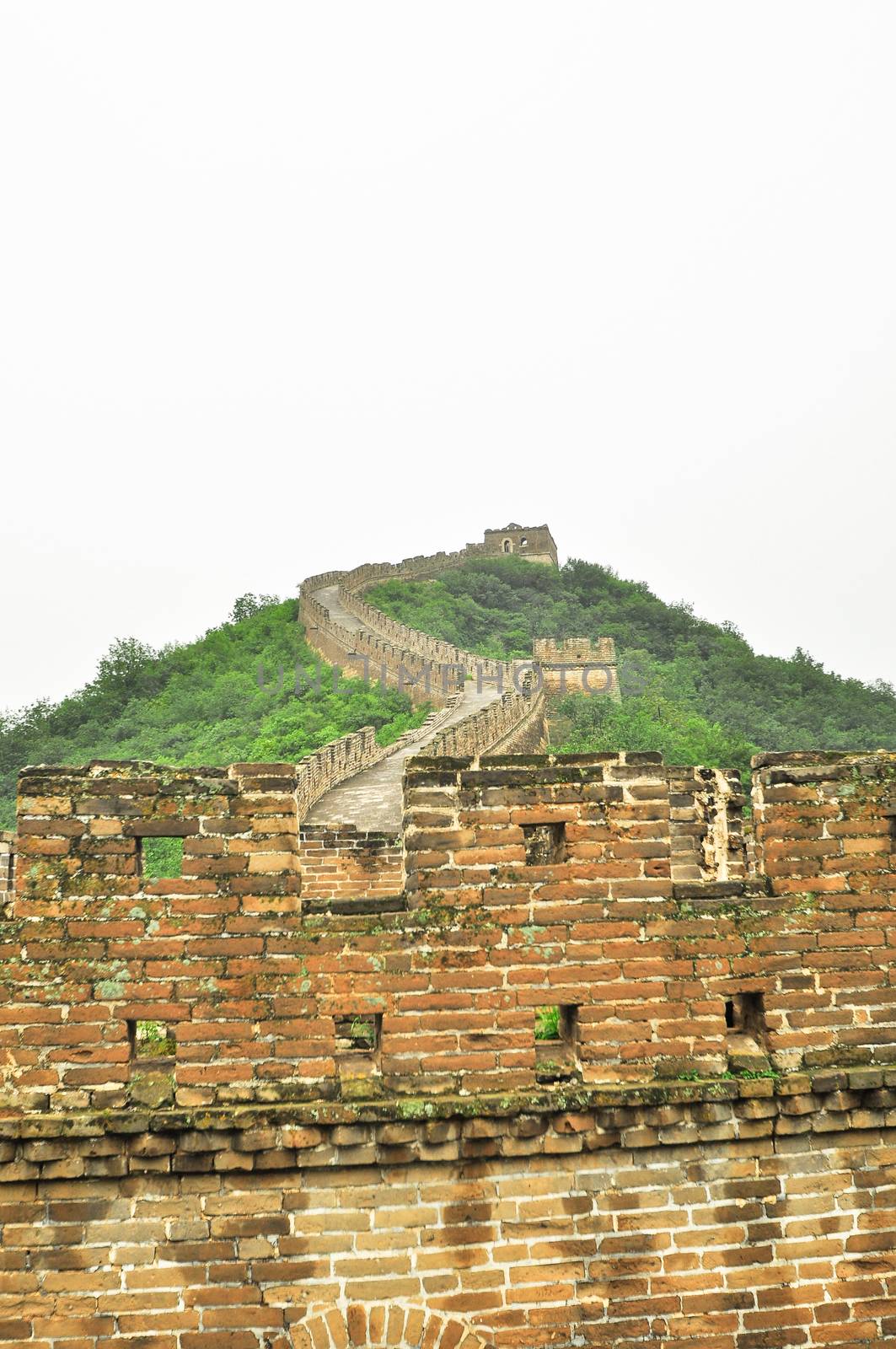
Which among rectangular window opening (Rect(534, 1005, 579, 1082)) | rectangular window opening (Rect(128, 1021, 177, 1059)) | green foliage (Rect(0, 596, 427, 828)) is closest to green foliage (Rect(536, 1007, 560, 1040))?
rectangular window opening (Rect(534, 1005, 579, 1082))

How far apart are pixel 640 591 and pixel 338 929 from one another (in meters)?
60.1

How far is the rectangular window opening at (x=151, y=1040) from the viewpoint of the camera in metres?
3.82

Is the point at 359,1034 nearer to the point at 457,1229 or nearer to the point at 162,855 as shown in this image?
the point at 457,1229

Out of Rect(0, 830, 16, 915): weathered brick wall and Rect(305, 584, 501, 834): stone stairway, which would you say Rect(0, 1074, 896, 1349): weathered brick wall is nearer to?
Rect(0, 830, 16, 915): weathered brick wall

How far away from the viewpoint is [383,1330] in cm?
365

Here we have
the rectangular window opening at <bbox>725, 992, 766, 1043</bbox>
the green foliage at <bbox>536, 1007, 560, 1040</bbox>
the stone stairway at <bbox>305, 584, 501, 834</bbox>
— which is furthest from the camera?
the stone stairway at <bbox>305, 584, 501, 834</bbox>

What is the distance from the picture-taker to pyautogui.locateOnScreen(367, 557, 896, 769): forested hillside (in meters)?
31.9

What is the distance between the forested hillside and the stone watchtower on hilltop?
2.09 metres

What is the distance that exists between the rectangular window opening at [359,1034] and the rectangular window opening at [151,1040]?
0.62 m

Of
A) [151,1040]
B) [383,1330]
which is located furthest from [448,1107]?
[151,1040]

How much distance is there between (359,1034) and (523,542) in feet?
212

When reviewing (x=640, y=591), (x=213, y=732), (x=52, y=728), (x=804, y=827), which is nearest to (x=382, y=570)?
(x=640, y=591)

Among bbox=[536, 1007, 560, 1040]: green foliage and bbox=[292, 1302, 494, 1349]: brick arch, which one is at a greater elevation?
bbox=[536, 1007, 560, 1040]: green foliage

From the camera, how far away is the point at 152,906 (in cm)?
388
